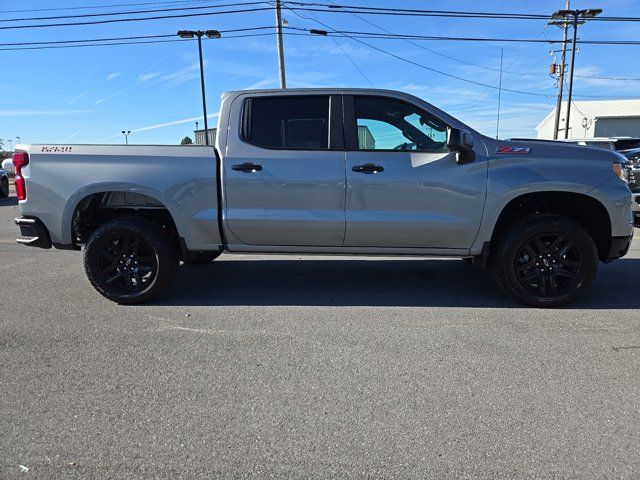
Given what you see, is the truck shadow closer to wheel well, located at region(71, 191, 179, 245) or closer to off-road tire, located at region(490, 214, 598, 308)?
off-road tire, located at region(490, 214, 598, 308)

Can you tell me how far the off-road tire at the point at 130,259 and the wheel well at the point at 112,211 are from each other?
172 millimetres

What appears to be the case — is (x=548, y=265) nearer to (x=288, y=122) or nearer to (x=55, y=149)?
(x=288, y=122)

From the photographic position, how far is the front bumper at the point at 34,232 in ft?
15.8

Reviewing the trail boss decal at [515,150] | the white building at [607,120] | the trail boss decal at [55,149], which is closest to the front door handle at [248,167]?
the trail boss decal at [55,149]

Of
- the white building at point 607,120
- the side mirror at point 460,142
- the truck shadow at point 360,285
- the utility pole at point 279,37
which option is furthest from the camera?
the white building at point 607,120

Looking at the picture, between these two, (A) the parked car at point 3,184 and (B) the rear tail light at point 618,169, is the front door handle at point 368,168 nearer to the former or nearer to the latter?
(B) the rear tail light at point 618,169

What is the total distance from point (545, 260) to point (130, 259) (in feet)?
13.6

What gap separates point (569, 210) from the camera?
4961mm

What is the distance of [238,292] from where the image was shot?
5.37 metres

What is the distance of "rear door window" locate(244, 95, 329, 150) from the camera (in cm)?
474

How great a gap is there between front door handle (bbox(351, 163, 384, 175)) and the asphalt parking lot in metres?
1.34

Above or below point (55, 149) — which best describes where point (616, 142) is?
below

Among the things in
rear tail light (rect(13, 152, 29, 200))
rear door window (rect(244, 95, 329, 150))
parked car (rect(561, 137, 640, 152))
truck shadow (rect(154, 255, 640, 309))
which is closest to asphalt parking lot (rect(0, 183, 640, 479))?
truck shadow (rect(154, 255, 640, 309))

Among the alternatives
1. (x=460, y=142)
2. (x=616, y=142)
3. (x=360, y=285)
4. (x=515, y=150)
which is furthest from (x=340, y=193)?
(x=616, y=142)
